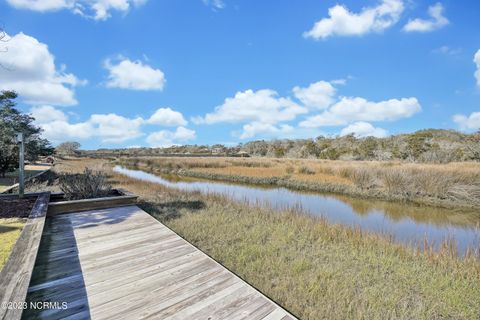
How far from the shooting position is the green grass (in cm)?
321

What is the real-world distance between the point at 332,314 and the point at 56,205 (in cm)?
548

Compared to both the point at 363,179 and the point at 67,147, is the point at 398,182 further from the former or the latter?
the point at 67,147

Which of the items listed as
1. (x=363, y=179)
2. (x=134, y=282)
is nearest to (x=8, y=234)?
(x=134, y=282)

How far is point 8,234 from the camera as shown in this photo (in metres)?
3.89

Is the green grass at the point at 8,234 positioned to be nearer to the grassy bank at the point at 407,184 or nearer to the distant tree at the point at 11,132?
the distant tree at the point at 11,132

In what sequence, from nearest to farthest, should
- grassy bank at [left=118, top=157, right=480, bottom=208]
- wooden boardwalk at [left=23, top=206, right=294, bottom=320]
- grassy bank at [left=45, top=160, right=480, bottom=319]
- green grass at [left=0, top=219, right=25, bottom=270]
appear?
wooden boardwalk at [left=23, top=206, right=294, bottom=320]
grassy bank at [left=45, top=160, right=480, bottom=319]
green grass at [left=0, top=219, right=25, bottom=270]
grassy bank at [left=118, top=157, right=480, bottom=208]

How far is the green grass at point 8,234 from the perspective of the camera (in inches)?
126

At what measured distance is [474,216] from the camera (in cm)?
766

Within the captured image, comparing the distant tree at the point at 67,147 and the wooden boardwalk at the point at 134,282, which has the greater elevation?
the distant tree at the point at 67,147

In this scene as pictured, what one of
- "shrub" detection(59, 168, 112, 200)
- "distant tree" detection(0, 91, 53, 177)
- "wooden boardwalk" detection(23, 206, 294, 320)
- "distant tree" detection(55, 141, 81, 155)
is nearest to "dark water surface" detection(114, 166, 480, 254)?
"wooden boardwalk" detection(23, 206, 294, 320)

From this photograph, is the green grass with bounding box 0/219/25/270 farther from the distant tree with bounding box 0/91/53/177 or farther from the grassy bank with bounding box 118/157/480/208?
the grassy bank with bounding box 118/157/480/208

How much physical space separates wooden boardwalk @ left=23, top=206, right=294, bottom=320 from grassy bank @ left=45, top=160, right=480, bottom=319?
17.2 inches

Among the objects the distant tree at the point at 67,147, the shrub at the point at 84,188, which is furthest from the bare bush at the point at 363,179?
the distant tree at the point at 67,147

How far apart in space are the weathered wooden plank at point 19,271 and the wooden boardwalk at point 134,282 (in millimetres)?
178
